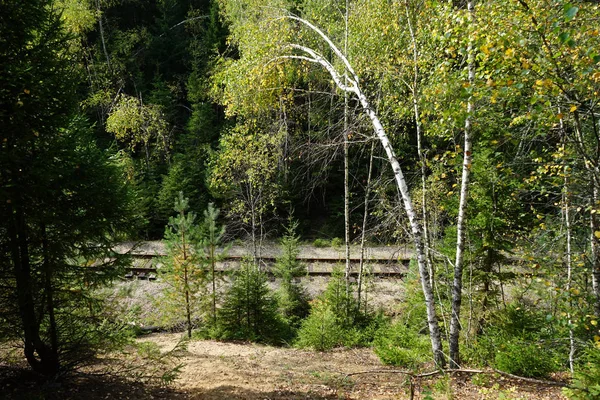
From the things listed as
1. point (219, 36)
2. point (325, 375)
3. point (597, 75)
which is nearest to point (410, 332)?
point (325, 375)

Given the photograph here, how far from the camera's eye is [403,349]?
775 centimetres

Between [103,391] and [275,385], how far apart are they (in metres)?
2.81

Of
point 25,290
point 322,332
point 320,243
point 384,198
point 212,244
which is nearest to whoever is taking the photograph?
point 25,290

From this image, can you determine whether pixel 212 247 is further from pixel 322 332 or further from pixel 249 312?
pixel 322 332

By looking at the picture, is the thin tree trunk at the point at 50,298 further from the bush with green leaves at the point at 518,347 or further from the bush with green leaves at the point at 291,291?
the bush with green leaves at the point at 291,291

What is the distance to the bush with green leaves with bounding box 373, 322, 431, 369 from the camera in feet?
23.5

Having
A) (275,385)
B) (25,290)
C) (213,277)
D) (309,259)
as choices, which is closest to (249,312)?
(213,277)

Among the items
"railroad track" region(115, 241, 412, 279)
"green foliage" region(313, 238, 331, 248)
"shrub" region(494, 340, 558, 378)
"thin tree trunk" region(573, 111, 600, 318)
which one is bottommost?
"shrub" region(494, 340, 558, 378)

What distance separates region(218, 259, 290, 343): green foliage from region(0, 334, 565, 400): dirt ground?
2.18m

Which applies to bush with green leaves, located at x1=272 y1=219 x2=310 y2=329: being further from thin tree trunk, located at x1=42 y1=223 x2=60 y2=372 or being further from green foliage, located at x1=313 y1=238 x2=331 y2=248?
thin tree trunk, located at x1=42 y1=223 x2=60 y2=372

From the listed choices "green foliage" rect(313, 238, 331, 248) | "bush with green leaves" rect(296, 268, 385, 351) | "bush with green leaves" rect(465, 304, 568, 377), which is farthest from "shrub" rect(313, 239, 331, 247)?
"bush with green leaves" rect(465, 304, 568, 377)

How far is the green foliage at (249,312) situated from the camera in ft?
34.5

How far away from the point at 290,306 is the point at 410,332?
14.9ft

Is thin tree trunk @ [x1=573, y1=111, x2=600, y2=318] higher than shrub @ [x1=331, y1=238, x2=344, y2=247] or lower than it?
higher
